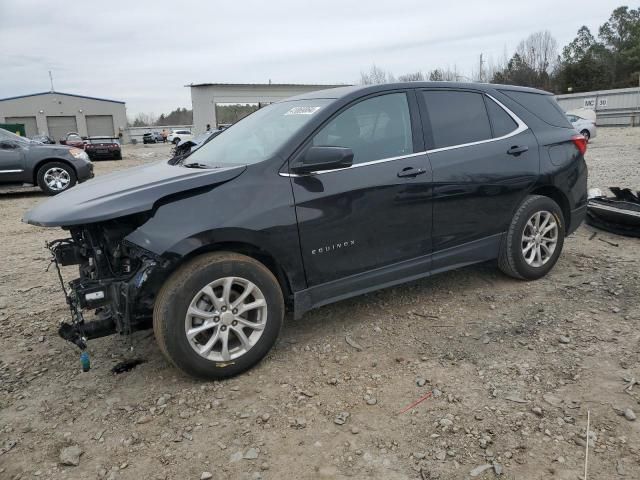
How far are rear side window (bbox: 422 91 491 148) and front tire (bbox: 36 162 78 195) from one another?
9.48 metres

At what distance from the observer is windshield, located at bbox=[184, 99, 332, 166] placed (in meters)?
3.38

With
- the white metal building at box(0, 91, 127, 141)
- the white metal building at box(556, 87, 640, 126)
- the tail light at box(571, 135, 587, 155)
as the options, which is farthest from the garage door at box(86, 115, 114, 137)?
the tail light at box(571, 135, 587, 155)

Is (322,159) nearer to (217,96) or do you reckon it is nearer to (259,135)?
(259,135)

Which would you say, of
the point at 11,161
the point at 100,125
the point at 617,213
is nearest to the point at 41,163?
the point at 11,161

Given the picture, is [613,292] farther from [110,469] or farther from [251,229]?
[110,469]

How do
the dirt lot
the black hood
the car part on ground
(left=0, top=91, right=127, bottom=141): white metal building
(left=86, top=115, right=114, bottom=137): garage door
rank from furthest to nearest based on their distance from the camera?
(left=86, top=115, right=114, bottom=137): garage door
(left=0, top=91, right=127, bottom=141): white metal building
the car part on ground
the black hood
the dirt lot

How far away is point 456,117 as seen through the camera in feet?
13.0

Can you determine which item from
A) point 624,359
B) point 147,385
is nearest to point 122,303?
point 147,385

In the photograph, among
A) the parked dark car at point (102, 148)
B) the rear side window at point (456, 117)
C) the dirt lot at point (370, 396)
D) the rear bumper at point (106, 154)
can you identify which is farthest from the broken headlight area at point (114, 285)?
the rear bumper at point (106, 154)

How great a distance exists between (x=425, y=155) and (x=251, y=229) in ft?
4.95

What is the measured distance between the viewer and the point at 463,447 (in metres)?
2.42

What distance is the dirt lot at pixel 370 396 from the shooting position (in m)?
2.37

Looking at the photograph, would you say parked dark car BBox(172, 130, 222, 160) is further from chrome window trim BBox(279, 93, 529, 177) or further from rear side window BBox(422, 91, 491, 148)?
rear side window BBox(422, 91, 491, 148)

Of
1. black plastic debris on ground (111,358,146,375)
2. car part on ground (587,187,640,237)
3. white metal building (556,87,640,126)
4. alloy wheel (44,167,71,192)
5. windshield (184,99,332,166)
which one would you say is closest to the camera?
black plastic debris on ground (111,358,146,375)
